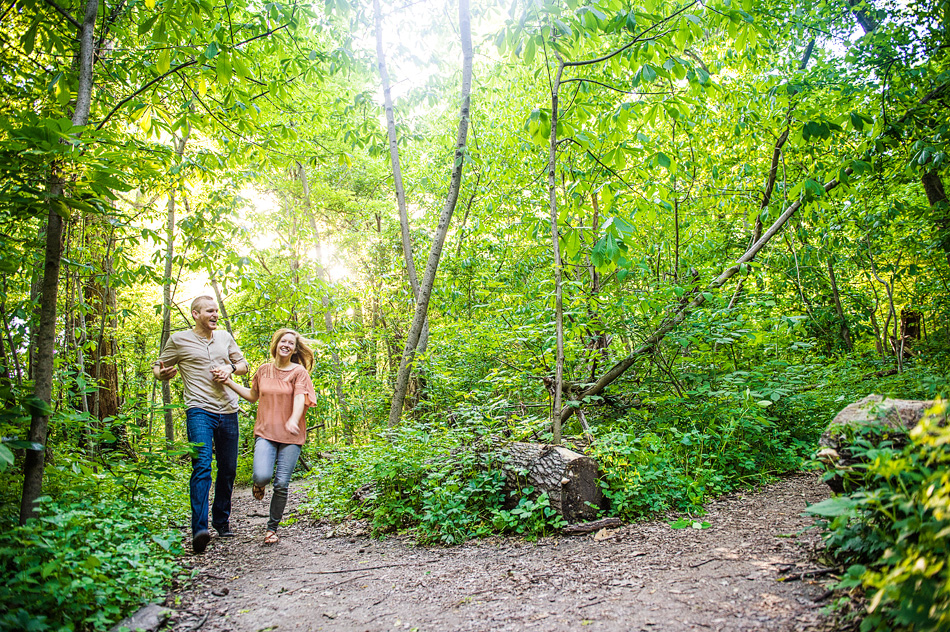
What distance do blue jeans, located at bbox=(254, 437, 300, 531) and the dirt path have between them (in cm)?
37

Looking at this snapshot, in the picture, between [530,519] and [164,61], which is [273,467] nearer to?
[530,519]

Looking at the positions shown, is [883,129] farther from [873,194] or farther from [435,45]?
[435,45]

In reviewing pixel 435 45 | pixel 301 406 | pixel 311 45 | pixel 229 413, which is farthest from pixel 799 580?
pixel 311 45

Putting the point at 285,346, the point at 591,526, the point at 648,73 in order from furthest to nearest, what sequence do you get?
the point at 285,346 → the point at 591,526 → the point at 648,73

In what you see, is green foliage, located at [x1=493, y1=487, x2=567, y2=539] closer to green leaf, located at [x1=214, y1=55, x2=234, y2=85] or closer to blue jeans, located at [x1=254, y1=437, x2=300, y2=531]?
blue jeans, located at [x1=254, y1=437, x2=300, y2=531]

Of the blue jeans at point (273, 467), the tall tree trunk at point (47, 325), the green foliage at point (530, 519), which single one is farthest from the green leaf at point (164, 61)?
the green foliage at point (530, 519)

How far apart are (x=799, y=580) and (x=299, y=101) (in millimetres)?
8192

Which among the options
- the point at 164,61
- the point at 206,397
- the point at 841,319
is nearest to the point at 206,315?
the point at 206,397

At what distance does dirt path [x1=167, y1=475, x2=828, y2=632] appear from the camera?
214 cm

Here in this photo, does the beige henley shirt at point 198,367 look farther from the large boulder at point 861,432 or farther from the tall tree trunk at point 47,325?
the large boulder at point 861,432

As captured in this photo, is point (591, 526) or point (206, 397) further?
point (206, 397)

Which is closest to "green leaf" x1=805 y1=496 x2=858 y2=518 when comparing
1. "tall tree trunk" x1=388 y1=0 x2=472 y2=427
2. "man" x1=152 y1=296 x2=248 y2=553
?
"man" x1=152 y1=296 x2=248 y2=553

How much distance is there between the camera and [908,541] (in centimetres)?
182

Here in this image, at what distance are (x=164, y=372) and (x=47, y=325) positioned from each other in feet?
4.28
